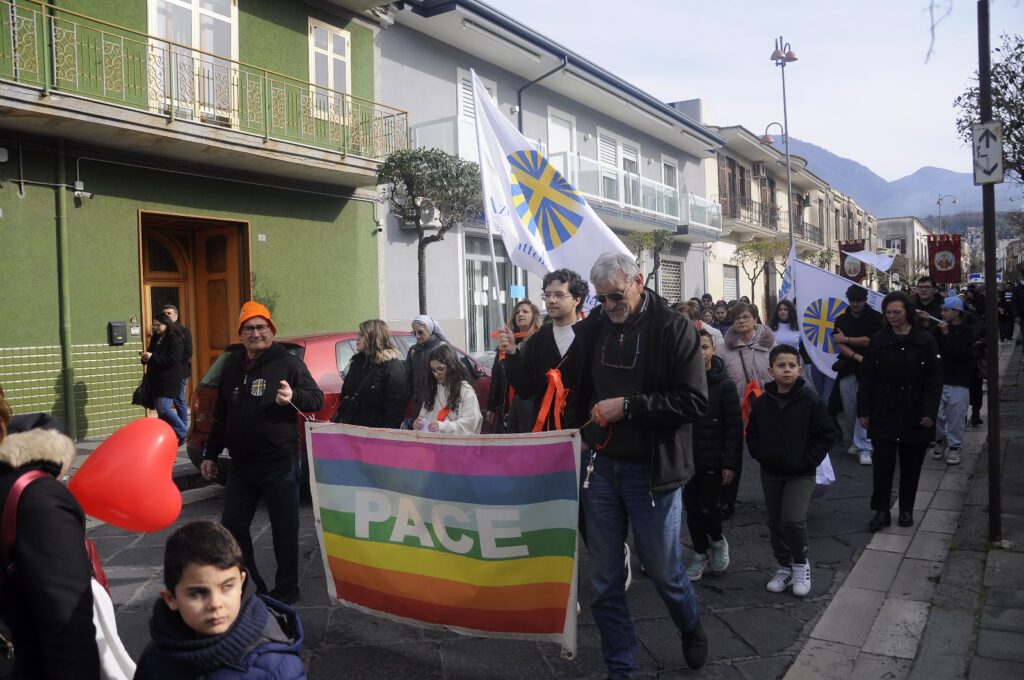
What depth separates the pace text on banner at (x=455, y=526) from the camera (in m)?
3.60

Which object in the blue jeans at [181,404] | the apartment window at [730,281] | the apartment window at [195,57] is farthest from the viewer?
the apartment window at [730,281]

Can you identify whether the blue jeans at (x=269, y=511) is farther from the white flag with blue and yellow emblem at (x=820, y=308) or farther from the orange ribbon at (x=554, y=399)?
the white flag with blue and yellow emblem at (x=820, y=308)

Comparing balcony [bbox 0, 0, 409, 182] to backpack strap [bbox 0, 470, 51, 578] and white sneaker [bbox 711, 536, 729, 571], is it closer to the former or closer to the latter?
white sneaker [bbox 711, 536, 729, 571]

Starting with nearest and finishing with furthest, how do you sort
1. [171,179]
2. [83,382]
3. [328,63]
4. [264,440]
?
[264,440], [83,382], [171,179], [328,63]

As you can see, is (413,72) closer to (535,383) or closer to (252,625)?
(535,383)

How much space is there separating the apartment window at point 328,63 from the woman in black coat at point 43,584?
12.3m

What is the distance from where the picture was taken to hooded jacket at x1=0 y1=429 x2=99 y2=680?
188cm

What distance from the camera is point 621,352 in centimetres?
353

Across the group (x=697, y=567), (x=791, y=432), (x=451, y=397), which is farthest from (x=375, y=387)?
(x=791, y=432)

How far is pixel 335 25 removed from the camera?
14.3m

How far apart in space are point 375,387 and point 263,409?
5.01 ft

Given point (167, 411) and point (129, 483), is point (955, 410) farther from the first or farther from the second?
point (167, 411)

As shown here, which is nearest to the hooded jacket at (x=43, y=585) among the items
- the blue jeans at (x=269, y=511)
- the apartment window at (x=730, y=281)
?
the blue jeans at (x=269, y=511)

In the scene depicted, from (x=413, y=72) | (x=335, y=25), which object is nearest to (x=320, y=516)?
(x=335, y=25)
